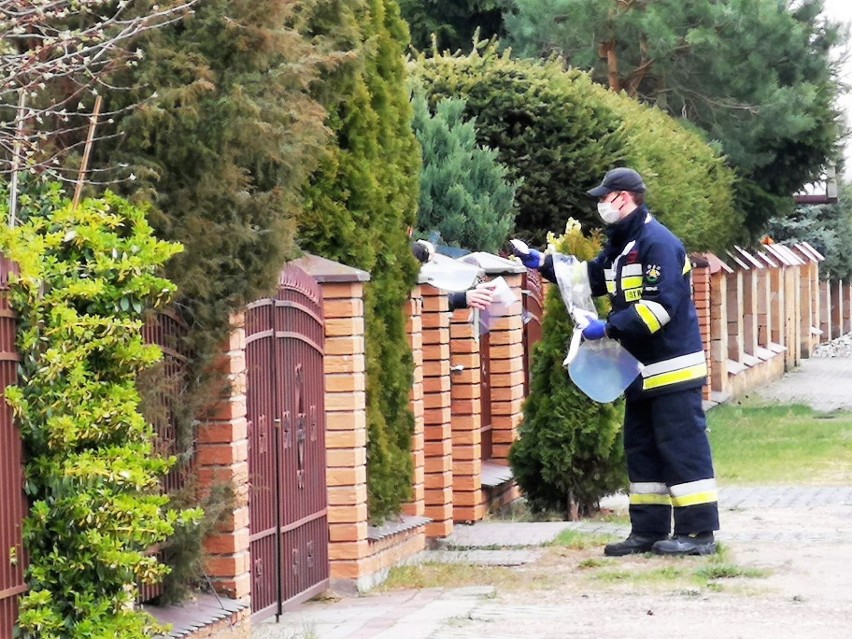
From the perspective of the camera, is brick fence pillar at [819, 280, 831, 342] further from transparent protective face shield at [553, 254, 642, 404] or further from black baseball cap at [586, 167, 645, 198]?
black baseball cap at [586, 167, 645, 198]

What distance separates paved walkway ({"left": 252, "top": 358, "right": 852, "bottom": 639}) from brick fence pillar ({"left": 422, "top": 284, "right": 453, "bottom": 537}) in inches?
8.1

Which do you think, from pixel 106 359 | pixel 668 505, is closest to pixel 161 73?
pixel 106 359

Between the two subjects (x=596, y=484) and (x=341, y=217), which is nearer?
(x=341, y=217)

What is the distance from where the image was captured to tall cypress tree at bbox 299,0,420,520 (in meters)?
9.23

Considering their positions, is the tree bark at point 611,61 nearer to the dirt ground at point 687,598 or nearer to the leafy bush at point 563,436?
the leafy bush at point 563,436

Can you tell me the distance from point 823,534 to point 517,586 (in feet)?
9.25

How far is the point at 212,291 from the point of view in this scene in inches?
265

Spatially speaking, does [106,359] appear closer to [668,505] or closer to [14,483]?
[14,483]

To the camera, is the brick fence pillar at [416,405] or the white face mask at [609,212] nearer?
the white face mask at [609,212]

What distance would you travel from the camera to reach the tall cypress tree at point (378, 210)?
30.3ft

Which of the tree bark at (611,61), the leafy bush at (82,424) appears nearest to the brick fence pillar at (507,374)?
the leafy bush at (82,424)

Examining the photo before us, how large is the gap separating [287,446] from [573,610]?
5.08ft

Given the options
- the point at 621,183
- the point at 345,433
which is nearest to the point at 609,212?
the point at 621,183

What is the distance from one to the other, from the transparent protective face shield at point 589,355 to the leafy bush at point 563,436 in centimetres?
161
